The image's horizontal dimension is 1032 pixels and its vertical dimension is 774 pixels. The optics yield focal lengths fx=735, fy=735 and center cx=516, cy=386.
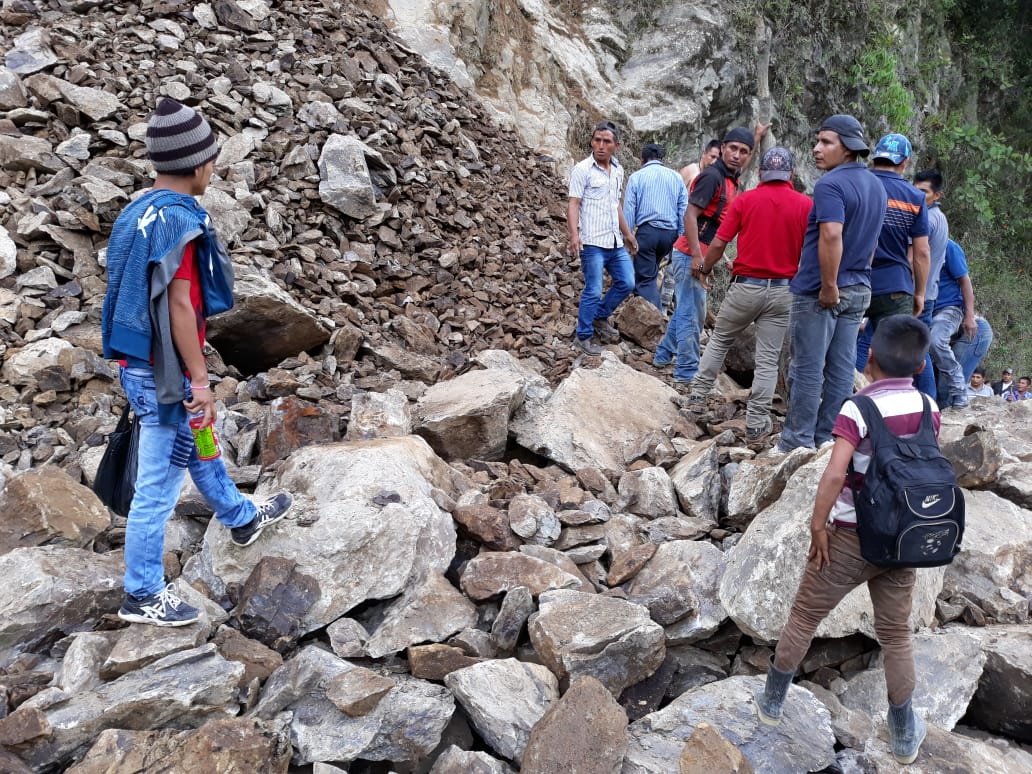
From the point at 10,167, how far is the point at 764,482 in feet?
20.1

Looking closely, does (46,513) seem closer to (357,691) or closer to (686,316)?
(357,691)

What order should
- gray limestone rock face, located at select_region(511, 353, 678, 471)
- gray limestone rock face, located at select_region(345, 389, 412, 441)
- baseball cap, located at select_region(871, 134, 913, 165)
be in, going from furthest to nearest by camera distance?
1. gray limestone rock face, located at select_region(511, 353, 678, 471)
2. baseball cap, located at select_region(871, 134, 913, 165)
3. gray limestone rock face, located at select_region(345, 389, 412, 441)

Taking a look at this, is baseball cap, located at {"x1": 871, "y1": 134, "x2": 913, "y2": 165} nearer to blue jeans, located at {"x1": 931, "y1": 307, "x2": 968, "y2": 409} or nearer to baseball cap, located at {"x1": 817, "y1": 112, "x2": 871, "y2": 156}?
baseball cap, located at {"x1": 817, "y1": 112, "x2": 871, "y2": 156}

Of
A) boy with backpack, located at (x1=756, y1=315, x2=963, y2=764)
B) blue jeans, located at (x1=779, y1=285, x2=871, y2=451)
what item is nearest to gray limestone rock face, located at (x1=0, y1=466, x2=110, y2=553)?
boy with backpack, located at (x1=756, y1=315, x2=963, y2=764)

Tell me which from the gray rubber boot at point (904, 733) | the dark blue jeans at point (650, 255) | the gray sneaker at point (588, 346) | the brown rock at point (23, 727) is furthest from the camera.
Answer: the dark blue jeans at point (650, 255)

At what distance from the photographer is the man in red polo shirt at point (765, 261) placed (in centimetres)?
441

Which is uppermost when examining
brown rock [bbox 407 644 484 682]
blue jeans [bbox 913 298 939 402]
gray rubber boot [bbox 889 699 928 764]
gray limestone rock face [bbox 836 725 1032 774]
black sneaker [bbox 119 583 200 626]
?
blue jeans [bbox 913 298 939 402]

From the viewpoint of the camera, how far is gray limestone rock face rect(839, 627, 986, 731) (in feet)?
9.86

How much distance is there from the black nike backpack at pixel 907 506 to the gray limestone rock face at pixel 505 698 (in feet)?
4.19

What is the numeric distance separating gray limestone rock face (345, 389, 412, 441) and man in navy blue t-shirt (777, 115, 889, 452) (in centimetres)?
223

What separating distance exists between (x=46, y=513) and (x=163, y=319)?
1.36 m

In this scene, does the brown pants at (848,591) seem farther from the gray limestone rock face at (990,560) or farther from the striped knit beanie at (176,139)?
the striped knit beanie at (176,139)

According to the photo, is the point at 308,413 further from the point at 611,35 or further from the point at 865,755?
the point at 611,35

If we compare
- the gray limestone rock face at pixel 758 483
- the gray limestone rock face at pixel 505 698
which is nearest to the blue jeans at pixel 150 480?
the gray limestone rock face at pixel 505 698
